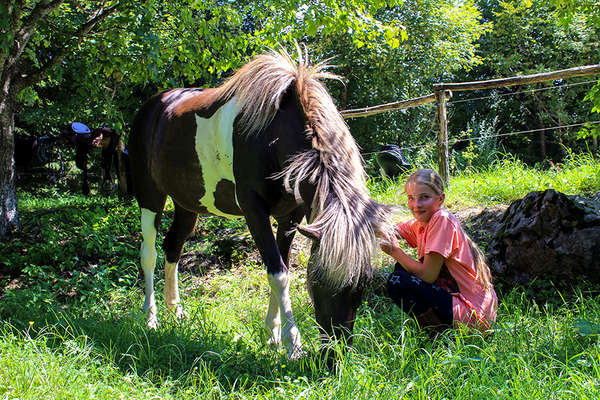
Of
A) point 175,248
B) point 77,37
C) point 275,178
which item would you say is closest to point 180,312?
point 175,248

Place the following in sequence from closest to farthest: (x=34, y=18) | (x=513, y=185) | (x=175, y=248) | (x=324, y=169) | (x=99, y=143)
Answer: (x=324, y=169) < (x=175, y=248) < (x=34, y=18) < (x=513, y=185) < (x=99, y=143)

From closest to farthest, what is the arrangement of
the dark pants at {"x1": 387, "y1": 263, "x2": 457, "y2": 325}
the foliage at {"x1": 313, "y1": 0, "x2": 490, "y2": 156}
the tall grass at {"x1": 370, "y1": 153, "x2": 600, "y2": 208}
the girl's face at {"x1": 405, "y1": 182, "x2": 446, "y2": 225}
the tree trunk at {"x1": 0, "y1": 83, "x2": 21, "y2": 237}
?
the dark pants at {"x1": 387, "y1": 263, "x2": 457, "y2": 325}
the girl's face at {"x1": 405, "y1": 182, "x2": 446, "y2": 225}
the tall grass at {"x1": 370, "y1": 153, "x2": 600, "y2": 208}
the tree trunk at {"x1": 0, "y1": 83, "x2": 21, "y2": 237}
the foliage at {"x1": 313, "y1": 0, "x2": 490, "y2": 156}

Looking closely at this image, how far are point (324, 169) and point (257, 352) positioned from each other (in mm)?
1115

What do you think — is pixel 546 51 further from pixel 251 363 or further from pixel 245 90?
pixel 251 363

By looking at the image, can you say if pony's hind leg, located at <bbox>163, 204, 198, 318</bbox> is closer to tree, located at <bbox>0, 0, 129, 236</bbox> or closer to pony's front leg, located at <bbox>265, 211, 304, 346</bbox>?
pony's front leg, located at <bbox>265, 211, 304, 346</bbox>

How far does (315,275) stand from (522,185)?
403 centimetres

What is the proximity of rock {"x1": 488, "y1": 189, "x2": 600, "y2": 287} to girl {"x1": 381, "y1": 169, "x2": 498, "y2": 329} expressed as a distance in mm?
936

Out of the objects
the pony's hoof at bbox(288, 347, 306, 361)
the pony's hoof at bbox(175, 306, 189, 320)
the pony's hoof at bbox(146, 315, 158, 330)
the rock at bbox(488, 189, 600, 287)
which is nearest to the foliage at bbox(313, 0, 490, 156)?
the rock at bbox(488, 189, 600, 287)

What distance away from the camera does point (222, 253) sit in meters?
5.41

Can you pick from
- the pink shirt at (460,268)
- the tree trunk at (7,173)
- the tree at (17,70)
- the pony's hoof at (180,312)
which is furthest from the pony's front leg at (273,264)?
the tree trunk at (7,173)

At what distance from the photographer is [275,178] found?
275 cm

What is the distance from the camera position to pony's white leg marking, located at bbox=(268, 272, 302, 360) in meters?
2.68

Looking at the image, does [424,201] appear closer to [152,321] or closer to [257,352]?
[257,352]

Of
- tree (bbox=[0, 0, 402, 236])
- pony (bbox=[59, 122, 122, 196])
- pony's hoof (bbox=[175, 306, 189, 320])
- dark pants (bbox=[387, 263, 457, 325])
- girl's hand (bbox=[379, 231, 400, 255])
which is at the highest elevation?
tree (bbox=[0, 0, 402, 236])
